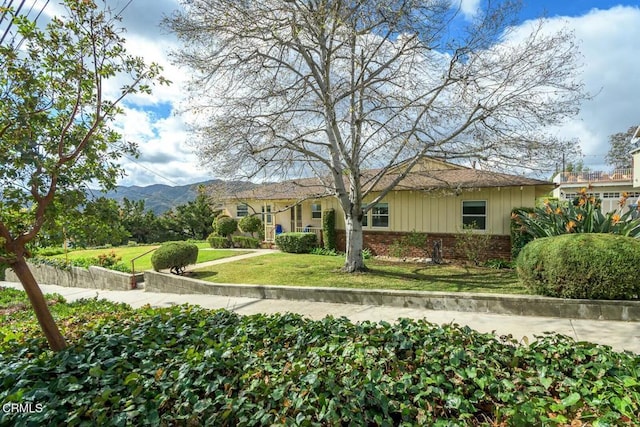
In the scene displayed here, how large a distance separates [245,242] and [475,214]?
1262 cm

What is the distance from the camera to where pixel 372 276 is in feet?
31.7

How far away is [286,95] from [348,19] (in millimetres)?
2697

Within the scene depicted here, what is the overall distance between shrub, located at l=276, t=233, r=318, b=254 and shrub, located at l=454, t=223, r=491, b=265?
6.92 meters

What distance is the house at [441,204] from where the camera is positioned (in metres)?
11.8

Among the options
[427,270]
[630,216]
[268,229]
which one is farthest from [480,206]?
[268,229]

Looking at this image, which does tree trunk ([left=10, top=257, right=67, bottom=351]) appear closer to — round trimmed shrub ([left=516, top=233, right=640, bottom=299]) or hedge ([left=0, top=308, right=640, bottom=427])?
hedge ([left=0, top=308, right=640, bottom=427])

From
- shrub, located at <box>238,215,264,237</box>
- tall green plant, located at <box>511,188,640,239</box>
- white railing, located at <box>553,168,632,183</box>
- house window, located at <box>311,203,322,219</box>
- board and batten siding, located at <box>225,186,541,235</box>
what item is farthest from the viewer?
white railing, located at <box>553,168,632,183</box>

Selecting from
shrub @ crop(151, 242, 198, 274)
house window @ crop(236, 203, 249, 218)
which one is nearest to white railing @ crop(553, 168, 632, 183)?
house window @ crop(236, 203, 249, 218)

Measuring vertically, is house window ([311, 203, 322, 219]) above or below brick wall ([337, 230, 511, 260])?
above

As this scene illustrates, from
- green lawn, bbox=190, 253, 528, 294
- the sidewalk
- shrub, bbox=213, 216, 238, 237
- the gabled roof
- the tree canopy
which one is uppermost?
the tree canopy

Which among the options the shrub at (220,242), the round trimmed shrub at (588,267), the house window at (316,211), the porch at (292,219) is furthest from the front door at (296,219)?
the round trimmed shrub at (588,267)

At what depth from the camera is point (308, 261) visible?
12945mm

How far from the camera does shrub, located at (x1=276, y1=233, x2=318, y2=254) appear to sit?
52.0 feet

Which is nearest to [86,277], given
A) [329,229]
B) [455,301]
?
[329,229]
